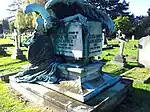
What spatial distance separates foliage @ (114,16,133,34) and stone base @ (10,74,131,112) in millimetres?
23286

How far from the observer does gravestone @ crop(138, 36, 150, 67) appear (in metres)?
10.2

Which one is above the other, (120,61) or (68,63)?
(68,63)

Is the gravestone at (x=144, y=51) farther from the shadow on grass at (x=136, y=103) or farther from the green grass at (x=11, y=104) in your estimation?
the green grass at (x=11, y=104)

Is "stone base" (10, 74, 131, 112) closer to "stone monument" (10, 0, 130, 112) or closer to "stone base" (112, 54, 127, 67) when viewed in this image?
"stone monument" (10, 0, 130, 112)

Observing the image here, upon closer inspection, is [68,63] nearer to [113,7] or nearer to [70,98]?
[70,98]

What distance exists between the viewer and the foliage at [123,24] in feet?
93.0

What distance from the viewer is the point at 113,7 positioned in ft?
123

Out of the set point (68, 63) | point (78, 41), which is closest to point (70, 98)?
point (68, 63)

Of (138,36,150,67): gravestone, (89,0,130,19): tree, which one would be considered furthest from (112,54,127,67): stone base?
(89,0,130,19): tree

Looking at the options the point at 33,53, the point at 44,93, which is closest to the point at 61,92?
the point at 44,93

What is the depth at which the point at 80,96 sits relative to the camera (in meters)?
4.76

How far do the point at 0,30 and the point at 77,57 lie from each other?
5067 cm

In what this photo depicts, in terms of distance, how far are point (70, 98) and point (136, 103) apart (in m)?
2.05

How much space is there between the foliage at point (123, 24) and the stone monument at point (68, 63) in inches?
913
